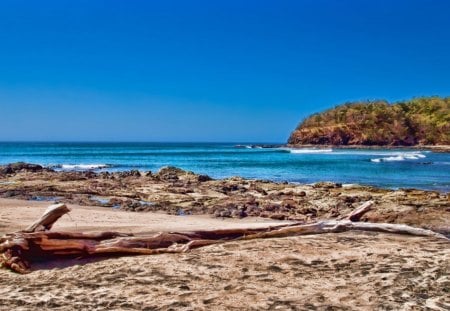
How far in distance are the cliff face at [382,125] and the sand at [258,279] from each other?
121m

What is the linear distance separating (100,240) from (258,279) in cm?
315

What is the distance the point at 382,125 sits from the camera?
127875 mm

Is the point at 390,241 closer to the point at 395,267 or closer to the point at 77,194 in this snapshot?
the point at 395,267

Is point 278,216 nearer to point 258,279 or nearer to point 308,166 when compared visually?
point 258,279

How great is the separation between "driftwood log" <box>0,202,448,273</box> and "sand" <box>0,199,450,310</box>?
25 centimetres

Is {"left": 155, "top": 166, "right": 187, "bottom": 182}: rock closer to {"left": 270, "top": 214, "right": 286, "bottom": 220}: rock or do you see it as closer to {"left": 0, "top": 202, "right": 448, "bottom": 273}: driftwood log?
{"left": 270, "top": 214, "right": 286, "bottom": 220}: rock

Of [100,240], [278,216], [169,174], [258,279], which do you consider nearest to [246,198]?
[278,216]

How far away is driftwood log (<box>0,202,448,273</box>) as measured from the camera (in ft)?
25.2

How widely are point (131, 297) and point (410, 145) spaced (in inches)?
5109

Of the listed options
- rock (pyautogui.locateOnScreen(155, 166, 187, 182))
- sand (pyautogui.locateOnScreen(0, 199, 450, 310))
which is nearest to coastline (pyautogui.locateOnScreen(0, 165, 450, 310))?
sand (pyautogui.locateOnScreen(0, 199, 450, 310))

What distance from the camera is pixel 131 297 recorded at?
241 inches

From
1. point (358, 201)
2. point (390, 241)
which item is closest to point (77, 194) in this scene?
point (358, 201)

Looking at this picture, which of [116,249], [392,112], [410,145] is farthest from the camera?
[392,112]

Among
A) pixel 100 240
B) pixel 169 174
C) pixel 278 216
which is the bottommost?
pixel 278 216
